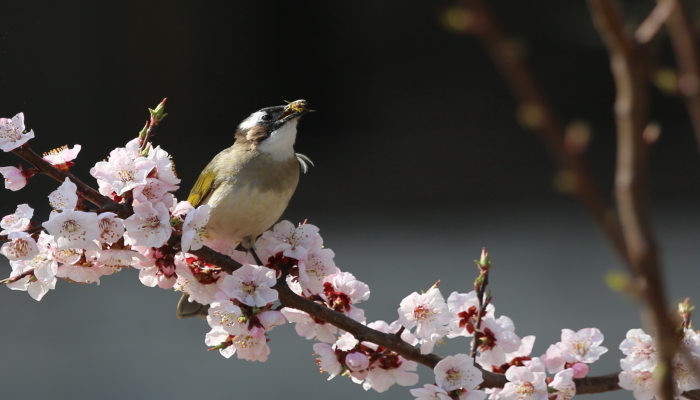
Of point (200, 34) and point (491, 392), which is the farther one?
point (200, 34)

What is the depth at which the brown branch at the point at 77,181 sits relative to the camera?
1.39 metres

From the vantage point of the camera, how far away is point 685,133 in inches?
191

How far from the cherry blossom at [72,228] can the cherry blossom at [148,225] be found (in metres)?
0.06

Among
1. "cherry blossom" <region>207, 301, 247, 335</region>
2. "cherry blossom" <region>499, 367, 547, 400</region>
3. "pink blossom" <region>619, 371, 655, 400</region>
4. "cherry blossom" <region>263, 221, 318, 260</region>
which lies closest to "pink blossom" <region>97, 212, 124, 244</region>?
"cherry blossom" <region>207, 301, 247, 335</region>

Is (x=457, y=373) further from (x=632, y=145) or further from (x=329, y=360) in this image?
(x=632, y=145)

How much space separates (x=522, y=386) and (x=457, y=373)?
0.13 meters

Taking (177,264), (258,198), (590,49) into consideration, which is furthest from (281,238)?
(590,49)

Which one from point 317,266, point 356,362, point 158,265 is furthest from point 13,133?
point 356,362

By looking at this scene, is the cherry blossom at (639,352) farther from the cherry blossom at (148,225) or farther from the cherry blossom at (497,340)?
the cherry blossom at (148,225)

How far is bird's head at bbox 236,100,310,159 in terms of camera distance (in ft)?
7.55

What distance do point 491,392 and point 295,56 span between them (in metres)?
3.35

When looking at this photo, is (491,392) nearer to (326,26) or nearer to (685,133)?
(326,26)

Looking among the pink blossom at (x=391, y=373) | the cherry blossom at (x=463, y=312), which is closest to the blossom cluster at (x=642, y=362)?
the cherry blossom at (x=463, y=312)

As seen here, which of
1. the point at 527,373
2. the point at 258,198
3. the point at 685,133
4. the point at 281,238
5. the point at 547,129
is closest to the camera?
the point at 547,129
